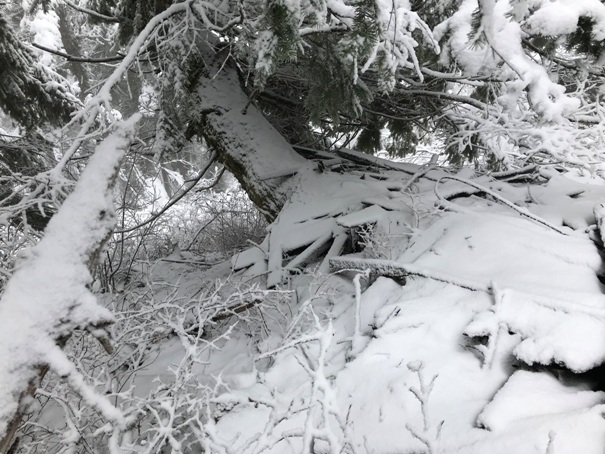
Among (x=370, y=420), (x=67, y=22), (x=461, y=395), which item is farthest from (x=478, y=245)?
(x=67, y=22)

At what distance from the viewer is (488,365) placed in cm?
162

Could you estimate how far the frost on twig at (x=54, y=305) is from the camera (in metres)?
0.94

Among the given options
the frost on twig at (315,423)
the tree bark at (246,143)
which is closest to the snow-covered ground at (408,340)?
the frost on twig at (315,423)

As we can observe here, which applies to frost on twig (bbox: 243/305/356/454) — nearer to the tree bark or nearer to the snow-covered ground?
the snow-covered ground

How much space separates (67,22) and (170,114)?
1316 centimetres

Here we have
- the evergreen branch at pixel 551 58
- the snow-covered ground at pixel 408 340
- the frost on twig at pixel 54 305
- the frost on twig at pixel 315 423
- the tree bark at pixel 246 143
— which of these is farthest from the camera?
the tree bark at pixel 246 143

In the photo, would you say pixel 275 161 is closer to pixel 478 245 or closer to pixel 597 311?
pixel 478 245

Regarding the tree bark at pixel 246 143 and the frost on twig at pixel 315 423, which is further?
the tree bark at pixel 246 143

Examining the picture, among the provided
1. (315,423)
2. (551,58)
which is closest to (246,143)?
(551,58)

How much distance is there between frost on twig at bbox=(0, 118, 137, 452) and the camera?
938mm

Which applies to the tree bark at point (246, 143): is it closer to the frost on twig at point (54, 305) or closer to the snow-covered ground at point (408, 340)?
the snow-covered ground at point (408, 340)

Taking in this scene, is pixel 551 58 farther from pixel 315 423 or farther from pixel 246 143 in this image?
pixel 246 143

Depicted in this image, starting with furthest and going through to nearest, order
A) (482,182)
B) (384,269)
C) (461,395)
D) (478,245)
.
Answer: (482,182), (384,269), (478,245), (461,395)

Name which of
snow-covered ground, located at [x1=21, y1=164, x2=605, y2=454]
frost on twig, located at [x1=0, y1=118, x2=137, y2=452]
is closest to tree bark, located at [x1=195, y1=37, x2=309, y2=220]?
snow-covered ground, located at [x1=21, y1=164, x2=605, y2=454]
